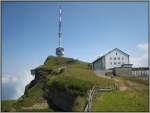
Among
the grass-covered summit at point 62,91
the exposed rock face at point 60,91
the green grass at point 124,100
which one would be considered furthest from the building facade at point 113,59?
the green grass at point 124,100

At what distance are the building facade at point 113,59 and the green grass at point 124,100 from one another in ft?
33.8

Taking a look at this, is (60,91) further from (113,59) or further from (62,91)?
(113,59)

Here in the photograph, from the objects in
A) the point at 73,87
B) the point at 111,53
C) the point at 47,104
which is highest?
the point at 111,53

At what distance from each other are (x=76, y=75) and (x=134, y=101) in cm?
958

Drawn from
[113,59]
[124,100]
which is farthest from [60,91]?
[124,100]

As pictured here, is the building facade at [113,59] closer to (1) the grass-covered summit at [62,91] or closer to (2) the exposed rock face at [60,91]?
(2) the exposed rock face at [60,91]

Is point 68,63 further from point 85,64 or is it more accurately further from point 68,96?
point 68,96

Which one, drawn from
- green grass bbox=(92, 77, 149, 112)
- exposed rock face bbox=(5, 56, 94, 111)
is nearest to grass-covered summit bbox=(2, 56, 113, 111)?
exposed rock face bbox=(5, 56, 94, 111)

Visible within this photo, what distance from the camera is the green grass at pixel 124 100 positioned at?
1651 centimetres

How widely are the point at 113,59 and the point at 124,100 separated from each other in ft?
53.4

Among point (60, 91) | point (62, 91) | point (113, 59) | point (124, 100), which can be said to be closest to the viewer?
point (124, 100)

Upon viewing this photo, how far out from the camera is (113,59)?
35.5 m

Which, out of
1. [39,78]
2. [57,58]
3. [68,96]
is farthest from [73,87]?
[57,58]

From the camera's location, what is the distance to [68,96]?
89.1 feet
